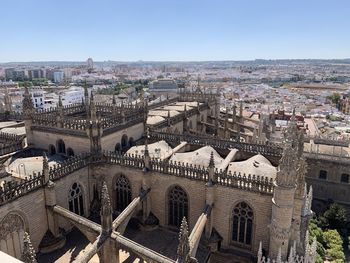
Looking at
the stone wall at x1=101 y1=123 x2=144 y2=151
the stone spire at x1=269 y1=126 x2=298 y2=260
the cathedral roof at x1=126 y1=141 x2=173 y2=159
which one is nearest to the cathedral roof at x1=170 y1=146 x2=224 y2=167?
the cathedral roof at x1=126 y1=141 x2=173 y2=159

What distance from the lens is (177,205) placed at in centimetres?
2619

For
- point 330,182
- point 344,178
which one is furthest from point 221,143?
point 344,178

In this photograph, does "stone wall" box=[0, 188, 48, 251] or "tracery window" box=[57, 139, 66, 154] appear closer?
"stone wall" box=[0, 188, 48, 251]

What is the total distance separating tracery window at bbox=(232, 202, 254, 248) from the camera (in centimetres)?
2345

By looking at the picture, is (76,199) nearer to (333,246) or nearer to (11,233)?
(11,233)

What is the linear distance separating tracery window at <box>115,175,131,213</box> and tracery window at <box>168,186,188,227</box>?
4151 millimetres

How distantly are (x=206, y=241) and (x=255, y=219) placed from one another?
419 cm

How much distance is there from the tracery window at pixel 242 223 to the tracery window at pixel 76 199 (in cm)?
1351


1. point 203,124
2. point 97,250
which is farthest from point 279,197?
point 203,124

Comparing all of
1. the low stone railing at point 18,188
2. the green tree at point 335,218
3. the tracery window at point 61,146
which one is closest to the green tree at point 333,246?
the green tree at point 335,218

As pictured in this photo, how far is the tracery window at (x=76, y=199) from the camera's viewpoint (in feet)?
86.5

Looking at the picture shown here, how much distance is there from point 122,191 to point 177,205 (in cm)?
555

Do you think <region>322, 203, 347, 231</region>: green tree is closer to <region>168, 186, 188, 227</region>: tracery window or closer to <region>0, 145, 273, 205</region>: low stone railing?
<region>0, 145, 273, 205</region>: low stone railing

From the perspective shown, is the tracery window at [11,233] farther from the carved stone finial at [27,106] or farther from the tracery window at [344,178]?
the tracery window at [344,178]
